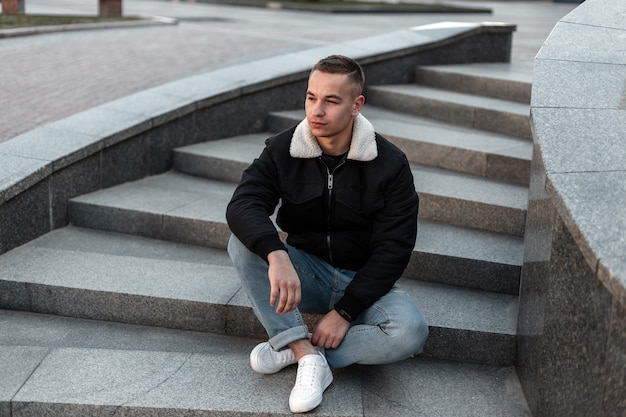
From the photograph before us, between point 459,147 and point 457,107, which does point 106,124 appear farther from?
point 457,107

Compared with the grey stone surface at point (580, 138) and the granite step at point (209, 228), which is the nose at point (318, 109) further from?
the granite step at point (209, 228)

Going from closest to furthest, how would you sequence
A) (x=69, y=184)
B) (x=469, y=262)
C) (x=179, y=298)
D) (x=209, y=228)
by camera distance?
(x=179, y=298)
(x=469, y=262)
(x=209, y=228)
(x=69, y=184)

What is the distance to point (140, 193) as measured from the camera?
19.1ft

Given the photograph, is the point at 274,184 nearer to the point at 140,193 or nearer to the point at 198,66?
the point at 140,193

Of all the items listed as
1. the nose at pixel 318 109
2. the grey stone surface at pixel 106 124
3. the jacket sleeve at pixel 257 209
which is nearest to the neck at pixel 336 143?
the nose at pixel 318 109

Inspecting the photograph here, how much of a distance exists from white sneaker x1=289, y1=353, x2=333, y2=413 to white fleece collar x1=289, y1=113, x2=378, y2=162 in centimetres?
87

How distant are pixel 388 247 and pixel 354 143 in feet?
1.55

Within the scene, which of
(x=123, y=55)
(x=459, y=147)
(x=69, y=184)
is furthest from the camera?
(x=123, y=55)

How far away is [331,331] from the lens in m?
3.82

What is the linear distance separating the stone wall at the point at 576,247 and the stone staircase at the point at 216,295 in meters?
0.46

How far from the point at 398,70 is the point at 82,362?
4.60 meters

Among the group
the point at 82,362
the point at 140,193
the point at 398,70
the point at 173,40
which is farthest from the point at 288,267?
the point at 173,40

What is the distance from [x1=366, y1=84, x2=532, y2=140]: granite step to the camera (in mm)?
6430

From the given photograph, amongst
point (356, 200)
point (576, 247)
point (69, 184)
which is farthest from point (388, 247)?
point (69, 184)
